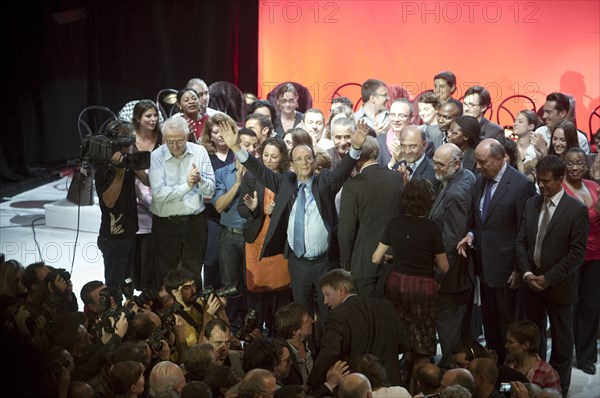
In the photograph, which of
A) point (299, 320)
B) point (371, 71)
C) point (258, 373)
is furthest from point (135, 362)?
point (371, 71)

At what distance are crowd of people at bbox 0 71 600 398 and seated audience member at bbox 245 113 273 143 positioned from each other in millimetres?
10

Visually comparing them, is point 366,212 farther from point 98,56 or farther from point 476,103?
point 98,56

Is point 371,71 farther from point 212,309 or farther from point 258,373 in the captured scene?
point 258,373

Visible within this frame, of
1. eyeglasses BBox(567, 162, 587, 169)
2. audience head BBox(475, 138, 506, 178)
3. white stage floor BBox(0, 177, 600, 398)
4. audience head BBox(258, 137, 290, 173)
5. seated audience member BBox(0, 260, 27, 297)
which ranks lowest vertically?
white stage floor BBox(0, 177, 600, 398)

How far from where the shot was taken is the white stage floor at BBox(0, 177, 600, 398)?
6586 mm

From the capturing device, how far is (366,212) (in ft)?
14.6

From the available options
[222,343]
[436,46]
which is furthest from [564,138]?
[436,46]

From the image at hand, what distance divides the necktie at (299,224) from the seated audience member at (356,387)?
158 centimetres

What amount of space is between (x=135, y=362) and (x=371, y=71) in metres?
6.68

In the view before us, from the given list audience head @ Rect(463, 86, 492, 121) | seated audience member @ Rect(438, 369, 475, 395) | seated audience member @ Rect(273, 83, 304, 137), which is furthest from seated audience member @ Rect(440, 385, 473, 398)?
seated audience member @ Rect(273, 83, 304, 137)

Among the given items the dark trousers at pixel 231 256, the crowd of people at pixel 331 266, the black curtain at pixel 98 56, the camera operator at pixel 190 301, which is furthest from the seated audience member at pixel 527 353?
the black curtain at pixel 98 56

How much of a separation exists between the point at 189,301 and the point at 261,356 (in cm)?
90

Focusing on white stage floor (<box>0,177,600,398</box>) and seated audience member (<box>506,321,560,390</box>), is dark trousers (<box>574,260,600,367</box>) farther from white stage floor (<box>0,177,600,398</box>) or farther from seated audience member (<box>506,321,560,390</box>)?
white stage floor (<box>0,177,600,398</box>)

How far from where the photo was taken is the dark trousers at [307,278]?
4.59 meters
